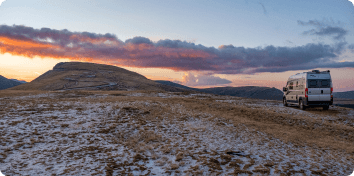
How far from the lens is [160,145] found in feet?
33.4

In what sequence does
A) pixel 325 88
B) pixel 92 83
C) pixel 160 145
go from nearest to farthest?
pixel 160 145 < pixel 325 88 < pixel 92 83

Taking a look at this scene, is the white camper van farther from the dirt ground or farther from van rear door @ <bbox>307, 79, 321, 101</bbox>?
the dirt ground

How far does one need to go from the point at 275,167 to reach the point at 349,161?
4084 millimetres

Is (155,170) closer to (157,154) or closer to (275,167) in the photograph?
(157,154)

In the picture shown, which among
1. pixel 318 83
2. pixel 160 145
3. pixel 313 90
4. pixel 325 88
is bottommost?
pixel 160 145

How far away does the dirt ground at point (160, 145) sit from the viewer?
7.59 m

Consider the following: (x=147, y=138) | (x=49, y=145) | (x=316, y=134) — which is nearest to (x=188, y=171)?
(x=147, y=138)

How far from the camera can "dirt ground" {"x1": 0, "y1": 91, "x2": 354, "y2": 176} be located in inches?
299

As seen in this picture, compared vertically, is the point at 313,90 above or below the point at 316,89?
below

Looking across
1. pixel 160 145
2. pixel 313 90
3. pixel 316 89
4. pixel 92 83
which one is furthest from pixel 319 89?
pixel 92 83

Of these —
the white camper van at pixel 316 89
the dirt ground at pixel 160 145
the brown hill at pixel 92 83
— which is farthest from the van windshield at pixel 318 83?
the brown hill at pixel 92 83

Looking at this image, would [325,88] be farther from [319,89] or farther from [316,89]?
[316,89]

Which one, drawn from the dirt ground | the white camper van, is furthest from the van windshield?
the dirt ground

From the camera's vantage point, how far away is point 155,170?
24.6ft
